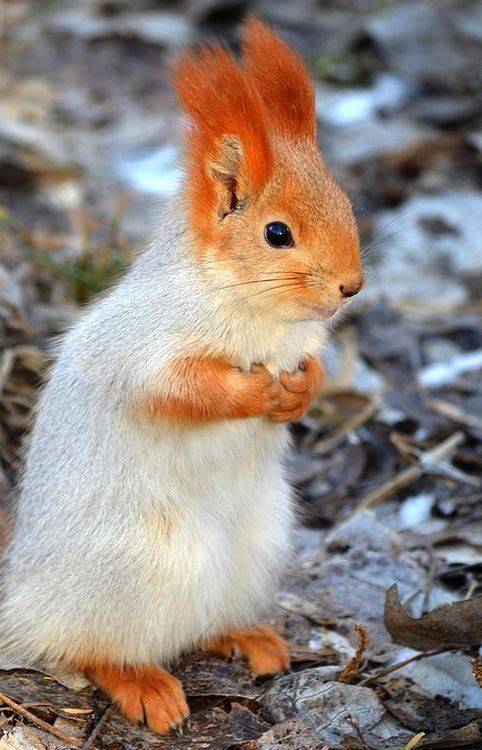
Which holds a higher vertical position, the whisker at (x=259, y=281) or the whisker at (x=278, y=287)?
the whisker at (x=259, y=281)

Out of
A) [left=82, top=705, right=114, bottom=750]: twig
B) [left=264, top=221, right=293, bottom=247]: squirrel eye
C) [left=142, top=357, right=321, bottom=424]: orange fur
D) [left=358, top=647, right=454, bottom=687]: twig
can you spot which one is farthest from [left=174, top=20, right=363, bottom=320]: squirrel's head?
[left=82, top=705, right=114, bottom=750]: twig

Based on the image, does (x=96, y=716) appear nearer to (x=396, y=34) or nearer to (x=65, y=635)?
(x=65, y=635)

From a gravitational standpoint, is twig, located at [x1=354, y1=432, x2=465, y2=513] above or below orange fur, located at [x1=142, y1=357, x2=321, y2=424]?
below

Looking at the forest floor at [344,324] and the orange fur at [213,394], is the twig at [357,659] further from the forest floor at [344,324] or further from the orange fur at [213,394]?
the orange fur at [213,394]

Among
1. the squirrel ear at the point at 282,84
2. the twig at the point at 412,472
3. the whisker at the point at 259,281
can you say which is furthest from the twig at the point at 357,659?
the squirrel ear at the point at 282,84

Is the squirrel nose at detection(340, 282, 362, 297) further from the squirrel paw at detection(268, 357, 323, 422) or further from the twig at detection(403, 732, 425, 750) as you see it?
the twig at detection(403, 732, 425, 750)

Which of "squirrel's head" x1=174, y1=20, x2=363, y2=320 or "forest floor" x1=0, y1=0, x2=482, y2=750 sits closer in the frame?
"squirrel's head" x1=174, y1=20, x2=363, y2=320
